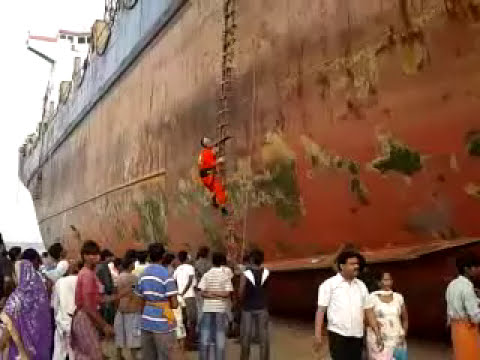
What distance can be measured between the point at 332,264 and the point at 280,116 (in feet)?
5.92

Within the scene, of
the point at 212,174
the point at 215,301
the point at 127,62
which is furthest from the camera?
the point at 127,62

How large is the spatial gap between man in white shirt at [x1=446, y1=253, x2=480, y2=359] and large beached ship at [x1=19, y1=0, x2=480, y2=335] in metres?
0.40

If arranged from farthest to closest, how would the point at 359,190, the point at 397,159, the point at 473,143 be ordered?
the point at 359,190
the point at 397,159
the point at 473,143

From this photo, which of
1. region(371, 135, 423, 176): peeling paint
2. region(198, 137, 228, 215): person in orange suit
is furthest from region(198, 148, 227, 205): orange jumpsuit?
region(371, 135, 423, 176): peeling paint

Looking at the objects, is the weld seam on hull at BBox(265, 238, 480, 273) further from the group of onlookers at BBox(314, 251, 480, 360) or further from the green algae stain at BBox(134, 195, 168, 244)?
the green algae stain at BBox(134, 195, 168, 244)

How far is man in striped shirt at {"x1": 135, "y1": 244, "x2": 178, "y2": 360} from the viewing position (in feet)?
15.1

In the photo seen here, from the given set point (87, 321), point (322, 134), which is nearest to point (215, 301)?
point (87, 321)

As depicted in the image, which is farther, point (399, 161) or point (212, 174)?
point (212, 174)

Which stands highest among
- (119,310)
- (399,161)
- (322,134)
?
(322,134)

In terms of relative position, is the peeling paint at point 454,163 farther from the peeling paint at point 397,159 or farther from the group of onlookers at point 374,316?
the group of onlookers at point 374,316

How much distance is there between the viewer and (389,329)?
13.0 feet

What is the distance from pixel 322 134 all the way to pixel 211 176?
8.26 feet

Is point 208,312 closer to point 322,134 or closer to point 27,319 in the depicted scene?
point 27,319

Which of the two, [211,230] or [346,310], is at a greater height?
[211,230]
